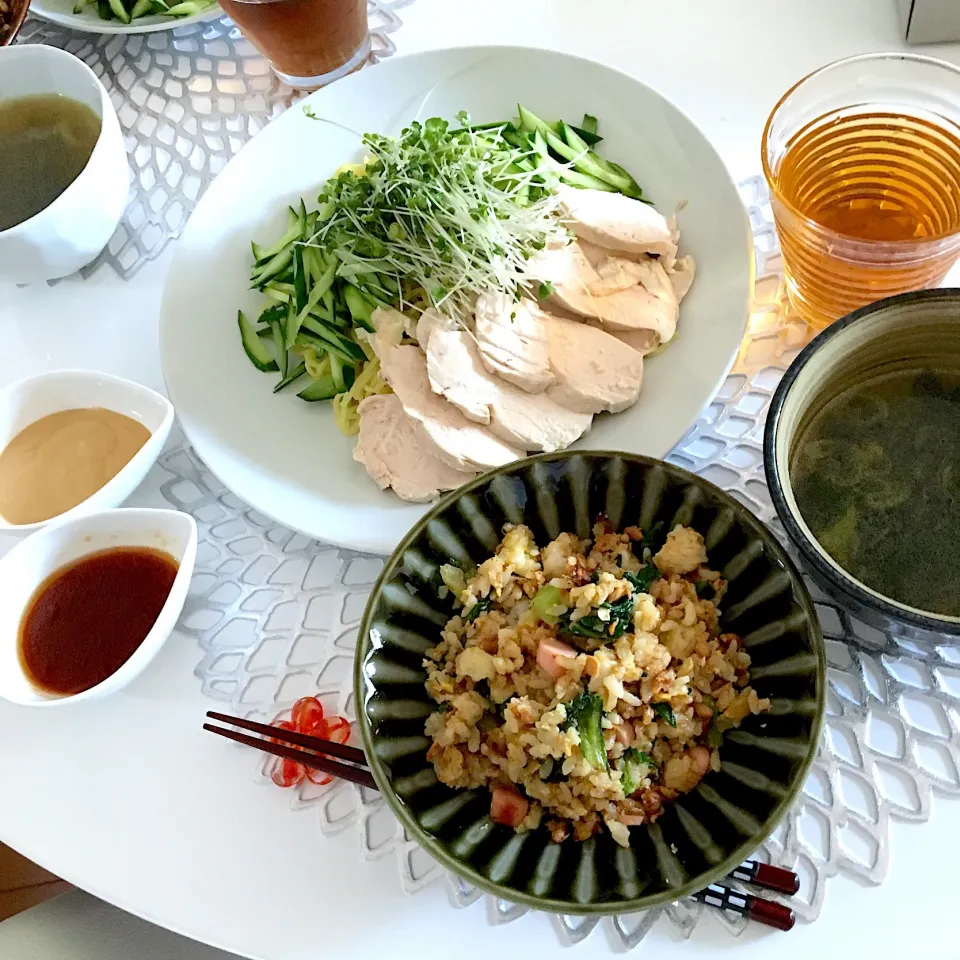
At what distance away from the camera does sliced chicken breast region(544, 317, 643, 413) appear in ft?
4.67

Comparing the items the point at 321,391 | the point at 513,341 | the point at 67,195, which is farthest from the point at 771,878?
the point at 67,195

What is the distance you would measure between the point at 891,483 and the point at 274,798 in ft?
3.10

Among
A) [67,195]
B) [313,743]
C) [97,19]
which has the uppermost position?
[97,19]

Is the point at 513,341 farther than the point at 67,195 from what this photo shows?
No

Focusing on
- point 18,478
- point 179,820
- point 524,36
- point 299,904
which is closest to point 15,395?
point 18,478

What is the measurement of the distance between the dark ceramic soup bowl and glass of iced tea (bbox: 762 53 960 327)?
0.19 metres

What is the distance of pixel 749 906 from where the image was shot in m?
1.11

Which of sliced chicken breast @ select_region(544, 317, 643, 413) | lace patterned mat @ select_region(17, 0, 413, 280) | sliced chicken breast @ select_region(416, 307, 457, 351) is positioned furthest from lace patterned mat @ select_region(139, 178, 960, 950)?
lace patterned mat @ select_region(17, 0, 413, 280)

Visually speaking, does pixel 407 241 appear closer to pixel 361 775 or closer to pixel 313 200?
pixel 313 200

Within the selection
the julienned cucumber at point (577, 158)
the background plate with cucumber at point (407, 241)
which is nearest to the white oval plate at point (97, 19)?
the background plate with cucumber at point (407, 241)

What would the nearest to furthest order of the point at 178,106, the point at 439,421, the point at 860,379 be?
the point at 860,379 → the point at 439,421 → the point at 178,106

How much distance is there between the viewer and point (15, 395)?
62.0 inches

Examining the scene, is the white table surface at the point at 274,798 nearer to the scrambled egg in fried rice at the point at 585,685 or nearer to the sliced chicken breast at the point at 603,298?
the scrambled egg in fried rice at the point at 585,685

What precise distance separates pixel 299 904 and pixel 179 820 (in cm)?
23
